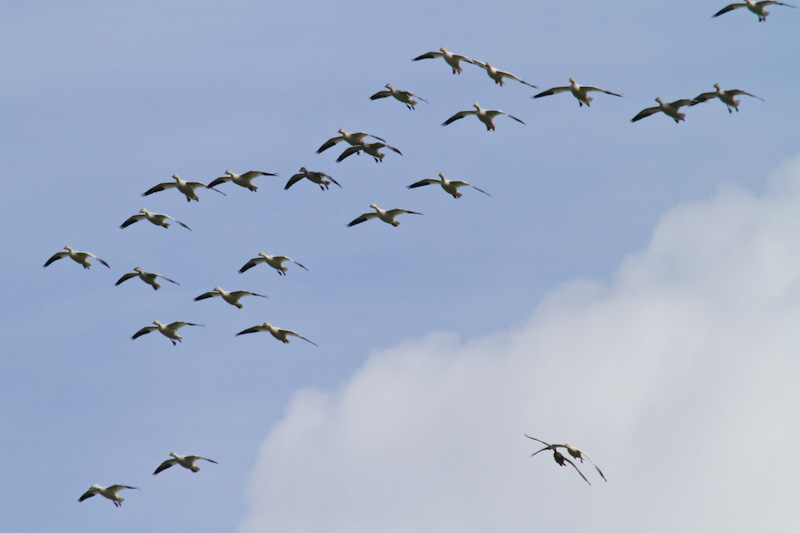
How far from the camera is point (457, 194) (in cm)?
5831

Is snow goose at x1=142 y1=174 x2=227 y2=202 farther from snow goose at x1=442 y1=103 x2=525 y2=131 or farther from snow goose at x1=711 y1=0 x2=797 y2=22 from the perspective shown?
snow goose at x1=711 y1=0 x2=797 y2=22

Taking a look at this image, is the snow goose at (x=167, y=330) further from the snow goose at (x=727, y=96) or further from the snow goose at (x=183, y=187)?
the snow goose at (x=727, y=96)

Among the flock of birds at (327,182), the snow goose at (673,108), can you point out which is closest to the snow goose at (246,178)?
the flock of birds at (327,182)

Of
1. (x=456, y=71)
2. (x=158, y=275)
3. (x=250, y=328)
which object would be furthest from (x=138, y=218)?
(x=456, y=71)

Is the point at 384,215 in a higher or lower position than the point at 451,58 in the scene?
lower

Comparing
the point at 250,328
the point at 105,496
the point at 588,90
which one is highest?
the point at 588,90

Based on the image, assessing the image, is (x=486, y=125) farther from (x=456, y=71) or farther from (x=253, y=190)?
(x=253, y=190)

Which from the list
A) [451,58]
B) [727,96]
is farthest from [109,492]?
[727,96]

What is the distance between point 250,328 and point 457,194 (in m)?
10.9

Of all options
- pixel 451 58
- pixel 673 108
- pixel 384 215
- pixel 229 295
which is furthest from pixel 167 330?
pixel 673 108

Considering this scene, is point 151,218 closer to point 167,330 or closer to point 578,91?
point 167,330

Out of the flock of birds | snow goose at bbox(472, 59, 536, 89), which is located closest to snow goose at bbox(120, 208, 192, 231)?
the flock of birds

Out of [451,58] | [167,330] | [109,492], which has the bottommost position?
[109,492]

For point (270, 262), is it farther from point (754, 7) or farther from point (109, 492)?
point (754, 7)
